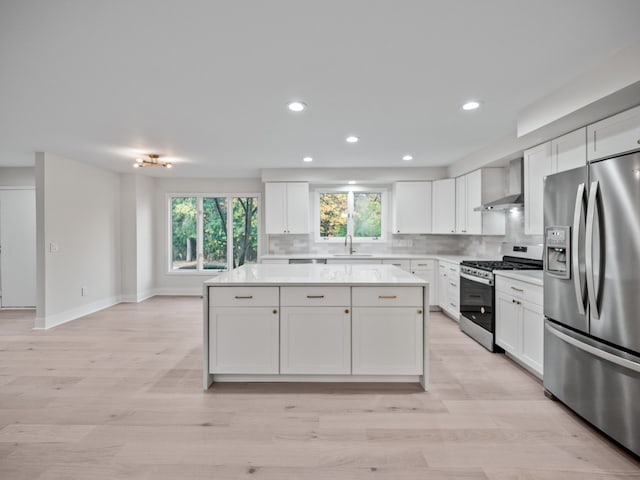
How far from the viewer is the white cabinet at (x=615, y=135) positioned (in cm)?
229

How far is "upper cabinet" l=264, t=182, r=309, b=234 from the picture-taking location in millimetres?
5941

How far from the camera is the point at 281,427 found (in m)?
2.27

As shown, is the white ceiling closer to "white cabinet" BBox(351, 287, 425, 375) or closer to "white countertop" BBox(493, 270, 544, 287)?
"white countertop" BBox(493, 270, 544, 287)

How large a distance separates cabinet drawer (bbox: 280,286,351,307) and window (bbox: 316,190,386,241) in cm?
361

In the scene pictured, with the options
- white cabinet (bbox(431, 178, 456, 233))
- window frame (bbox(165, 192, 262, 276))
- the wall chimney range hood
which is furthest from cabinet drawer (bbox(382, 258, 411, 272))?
window frame (bbox(165, 192, 262, 276))

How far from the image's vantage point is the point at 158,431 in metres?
2.22

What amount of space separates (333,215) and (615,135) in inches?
172

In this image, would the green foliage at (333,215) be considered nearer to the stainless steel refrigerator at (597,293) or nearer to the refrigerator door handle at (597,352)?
the stainless steel refrigerator at (597,293)

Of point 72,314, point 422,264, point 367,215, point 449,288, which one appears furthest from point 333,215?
point 72,314

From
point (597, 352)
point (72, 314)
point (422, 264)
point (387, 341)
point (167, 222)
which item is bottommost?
point (72, 314)

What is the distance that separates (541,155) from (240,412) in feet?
11.4

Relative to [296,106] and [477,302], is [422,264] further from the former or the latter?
[296,106]

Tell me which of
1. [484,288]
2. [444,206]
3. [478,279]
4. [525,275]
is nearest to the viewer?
[525,275]

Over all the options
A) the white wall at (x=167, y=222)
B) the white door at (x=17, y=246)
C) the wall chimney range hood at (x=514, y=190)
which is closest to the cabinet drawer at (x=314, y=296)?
the wall chimney range hood at (x=514, y=190)
